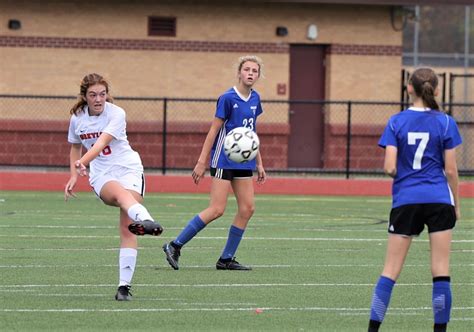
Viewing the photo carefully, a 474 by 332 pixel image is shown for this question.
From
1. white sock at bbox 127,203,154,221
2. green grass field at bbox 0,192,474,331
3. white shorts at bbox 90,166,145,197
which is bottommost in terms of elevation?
green grass field at bbox 0,192,474,331

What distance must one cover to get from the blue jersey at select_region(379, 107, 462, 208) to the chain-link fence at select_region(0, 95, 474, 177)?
56.9 feet

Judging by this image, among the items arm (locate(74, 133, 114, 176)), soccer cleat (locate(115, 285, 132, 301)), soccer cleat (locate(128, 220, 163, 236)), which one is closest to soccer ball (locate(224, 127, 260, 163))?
arm (locate(74, 133, 114, 176))

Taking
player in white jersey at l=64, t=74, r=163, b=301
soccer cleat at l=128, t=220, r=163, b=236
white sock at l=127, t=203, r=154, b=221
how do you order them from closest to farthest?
1. soccer cleat at l=128, t=220, r=163, b=236
2. white sock at l=127, t=203, r=154, b=221
3. player in white jersey at l=64, t=74, r=163, b=301

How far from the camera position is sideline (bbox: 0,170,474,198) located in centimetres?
2422

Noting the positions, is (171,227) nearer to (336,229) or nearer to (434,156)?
(336,229)

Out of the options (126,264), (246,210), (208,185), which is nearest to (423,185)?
(126,264)

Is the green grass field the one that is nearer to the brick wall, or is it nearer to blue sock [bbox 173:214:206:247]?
blue sock [bbox 173:214:206:247]

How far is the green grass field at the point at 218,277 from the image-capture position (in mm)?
9266

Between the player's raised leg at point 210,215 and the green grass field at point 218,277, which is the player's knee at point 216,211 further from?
the green grass field at point 218,277

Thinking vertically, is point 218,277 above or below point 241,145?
below

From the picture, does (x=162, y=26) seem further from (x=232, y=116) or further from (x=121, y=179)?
(x=121, y=179)

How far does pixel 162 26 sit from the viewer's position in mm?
27625

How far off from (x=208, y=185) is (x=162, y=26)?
195 inches

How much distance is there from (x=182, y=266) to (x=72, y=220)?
5299 mm
